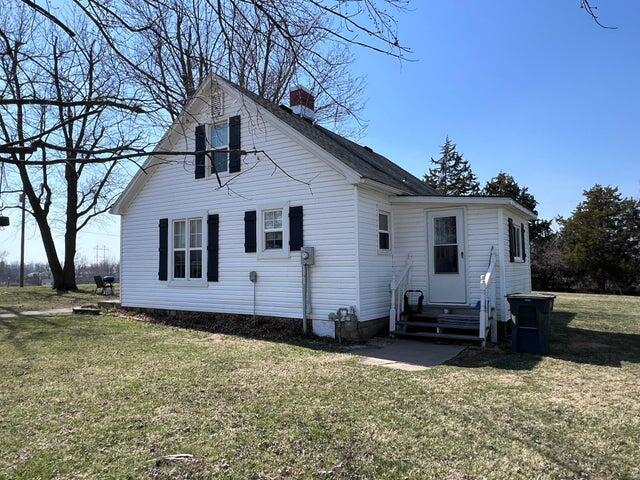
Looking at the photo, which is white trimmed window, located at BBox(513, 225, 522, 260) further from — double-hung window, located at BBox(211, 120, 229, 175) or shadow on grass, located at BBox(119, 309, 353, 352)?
double-hung window, located at BBox(211, 120, 229, 175)

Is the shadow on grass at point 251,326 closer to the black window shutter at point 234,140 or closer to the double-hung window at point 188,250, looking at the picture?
the double-hung window at point 188,250

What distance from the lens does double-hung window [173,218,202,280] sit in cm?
1257

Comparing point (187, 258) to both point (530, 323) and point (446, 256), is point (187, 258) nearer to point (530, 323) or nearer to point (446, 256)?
point (446, 256)

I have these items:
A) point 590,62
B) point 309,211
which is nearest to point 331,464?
point 309,211

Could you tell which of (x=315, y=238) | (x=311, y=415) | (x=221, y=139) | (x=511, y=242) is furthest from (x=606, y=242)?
(x=311, y=415)

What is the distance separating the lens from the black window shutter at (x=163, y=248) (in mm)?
12938

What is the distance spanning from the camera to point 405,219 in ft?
37.5

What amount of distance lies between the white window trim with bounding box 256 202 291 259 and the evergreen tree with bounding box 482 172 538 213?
25865 mm

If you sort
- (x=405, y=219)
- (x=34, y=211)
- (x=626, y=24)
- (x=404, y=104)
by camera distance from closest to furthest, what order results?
1. (x=626, y=24)
2. (x=404, y=104)
3. (x=405, y=219)
4. (x=34, y=211)

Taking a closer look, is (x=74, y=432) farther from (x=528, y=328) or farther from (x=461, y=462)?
(x=528, y=328)

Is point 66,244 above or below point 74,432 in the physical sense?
above

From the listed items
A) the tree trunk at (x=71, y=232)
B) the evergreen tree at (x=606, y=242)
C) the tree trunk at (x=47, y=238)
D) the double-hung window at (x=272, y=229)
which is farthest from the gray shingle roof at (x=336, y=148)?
the evergreen tree at (x=606, y=242)

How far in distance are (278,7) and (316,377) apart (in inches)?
183

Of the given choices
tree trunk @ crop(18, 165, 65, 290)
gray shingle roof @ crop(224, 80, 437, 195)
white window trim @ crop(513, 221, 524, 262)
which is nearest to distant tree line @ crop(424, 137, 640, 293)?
white window trim @ crop(513, 221, 524, 262)
